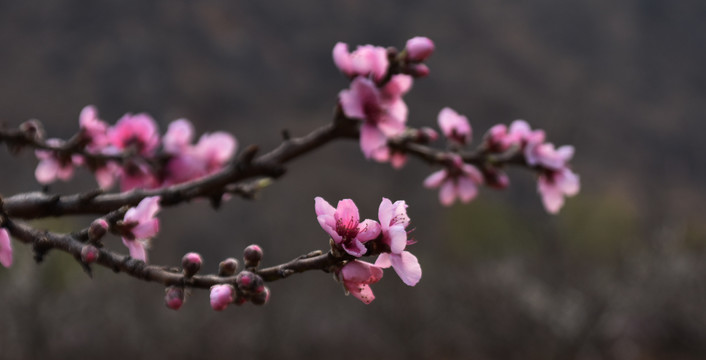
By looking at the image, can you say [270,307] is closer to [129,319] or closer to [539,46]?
[129,319]

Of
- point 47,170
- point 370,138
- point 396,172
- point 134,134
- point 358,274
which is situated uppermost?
point 396,172

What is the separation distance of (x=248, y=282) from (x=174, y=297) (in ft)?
0.20

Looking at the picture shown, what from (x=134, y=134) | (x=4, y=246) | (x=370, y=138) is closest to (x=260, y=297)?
(x=4, y=246)

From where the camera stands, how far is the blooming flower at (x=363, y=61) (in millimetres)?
812

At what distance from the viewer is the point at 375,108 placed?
84 cm

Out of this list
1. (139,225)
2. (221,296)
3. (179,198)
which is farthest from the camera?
(179,198)

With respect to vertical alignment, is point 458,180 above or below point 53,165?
above

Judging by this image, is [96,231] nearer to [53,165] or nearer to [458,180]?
[53,165]

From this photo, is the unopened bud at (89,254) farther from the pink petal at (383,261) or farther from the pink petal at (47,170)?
the pink petal at (47,170)

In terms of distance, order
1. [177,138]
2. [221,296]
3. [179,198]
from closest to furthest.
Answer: [221,296] < [179,198] < [177,138]

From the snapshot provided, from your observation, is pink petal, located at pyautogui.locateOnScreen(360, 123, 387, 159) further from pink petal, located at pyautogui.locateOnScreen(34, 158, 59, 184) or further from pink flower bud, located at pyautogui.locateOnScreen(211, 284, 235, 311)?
pink petal, located at pyautogui.locateOnScreen(34, 158, 59, 184)

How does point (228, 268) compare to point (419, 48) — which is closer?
point (228, 268)

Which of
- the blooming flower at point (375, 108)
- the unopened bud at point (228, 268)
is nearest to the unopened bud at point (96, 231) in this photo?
the unopened bud at point (228, 268)

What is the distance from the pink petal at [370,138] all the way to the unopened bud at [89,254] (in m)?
0.40
